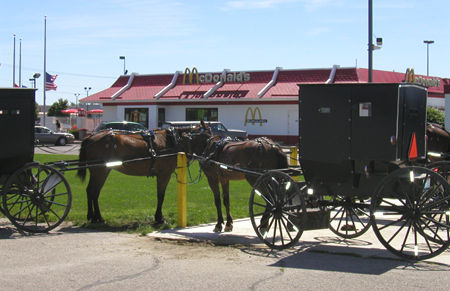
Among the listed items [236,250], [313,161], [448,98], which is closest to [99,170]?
[236,250]

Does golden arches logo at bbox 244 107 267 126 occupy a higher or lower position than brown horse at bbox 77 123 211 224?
higher

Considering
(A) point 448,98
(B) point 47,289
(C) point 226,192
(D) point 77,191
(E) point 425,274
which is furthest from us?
(A) point 448,98

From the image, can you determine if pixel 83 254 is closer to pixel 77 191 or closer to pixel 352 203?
pixel 352 203

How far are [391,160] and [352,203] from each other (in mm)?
1217

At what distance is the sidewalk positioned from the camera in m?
8.22

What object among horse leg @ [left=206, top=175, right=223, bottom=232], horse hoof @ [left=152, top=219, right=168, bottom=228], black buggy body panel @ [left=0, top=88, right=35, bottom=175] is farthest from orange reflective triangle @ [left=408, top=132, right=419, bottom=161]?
black buggy body panel @ [left=0, top=88, right=35, bottom=175]

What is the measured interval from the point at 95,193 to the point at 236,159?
2902 millimetres

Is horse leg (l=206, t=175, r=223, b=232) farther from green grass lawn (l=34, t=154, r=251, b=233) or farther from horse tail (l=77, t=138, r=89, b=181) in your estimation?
horse tail (l=77, t=138, r=89, b=181)

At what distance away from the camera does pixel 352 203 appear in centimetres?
866

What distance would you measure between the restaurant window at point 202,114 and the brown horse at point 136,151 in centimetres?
3601

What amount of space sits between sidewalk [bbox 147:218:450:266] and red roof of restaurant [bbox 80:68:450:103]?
33.4 meters

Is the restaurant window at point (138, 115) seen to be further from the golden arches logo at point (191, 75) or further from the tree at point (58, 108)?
the tree at point (58, 108)

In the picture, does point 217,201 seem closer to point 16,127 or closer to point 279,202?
point 279,202

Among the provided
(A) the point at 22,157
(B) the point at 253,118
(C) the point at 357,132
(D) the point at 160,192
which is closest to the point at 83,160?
(A) the point at 22,157
